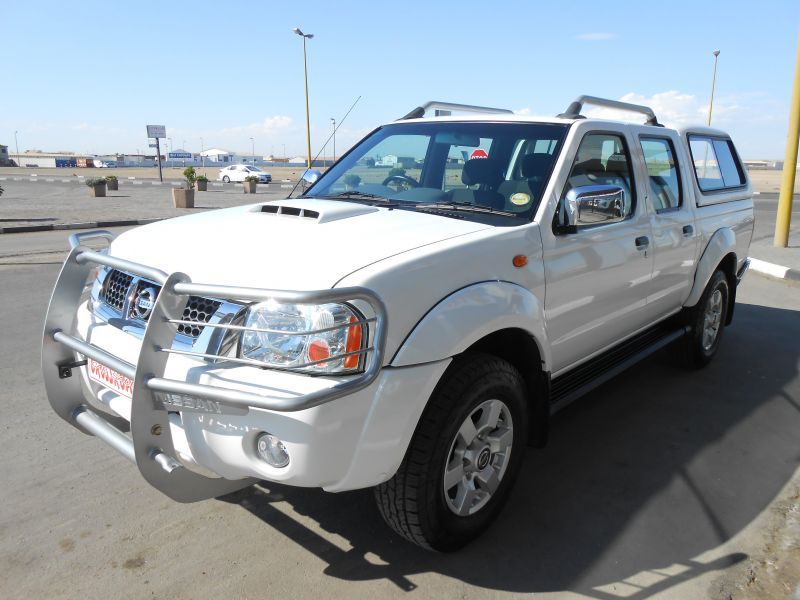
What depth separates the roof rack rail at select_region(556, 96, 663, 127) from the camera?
3.75 m

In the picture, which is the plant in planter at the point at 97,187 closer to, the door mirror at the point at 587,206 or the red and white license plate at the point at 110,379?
the red and white license plate at the point at 110,379

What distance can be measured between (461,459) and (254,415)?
0.95 m

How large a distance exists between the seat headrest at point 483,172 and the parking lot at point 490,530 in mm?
1615

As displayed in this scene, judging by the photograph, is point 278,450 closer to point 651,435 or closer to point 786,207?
point 651,435

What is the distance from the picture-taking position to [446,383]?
2.56m

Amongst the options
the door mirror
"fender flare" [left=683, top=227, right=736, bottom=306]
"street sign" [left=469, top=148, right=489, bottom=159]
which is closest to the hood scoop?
"street sign" [left=469, top=148, right=489, bottom=159]

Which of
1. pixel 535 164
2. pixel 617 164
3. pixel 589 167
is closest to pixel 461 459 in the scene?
pixel 535 164

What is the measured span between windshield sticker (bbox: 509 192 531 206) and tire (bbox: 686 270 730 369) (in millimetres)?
2442

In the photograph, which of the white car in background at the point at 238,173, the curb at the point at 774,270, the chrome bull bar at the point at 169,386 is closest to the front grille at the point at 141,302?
the chrome bull bar at the point at 169,386

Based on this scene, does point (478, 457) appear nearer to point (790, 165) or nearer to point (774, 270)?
point (774, 270)

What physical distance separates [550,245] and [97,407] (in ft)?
7.35

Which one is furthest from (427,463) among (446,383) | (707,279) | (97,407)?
(707,279)

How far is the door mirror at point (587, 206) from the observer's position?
3.15 meters

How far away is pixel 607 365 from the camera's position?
13.2 feet
